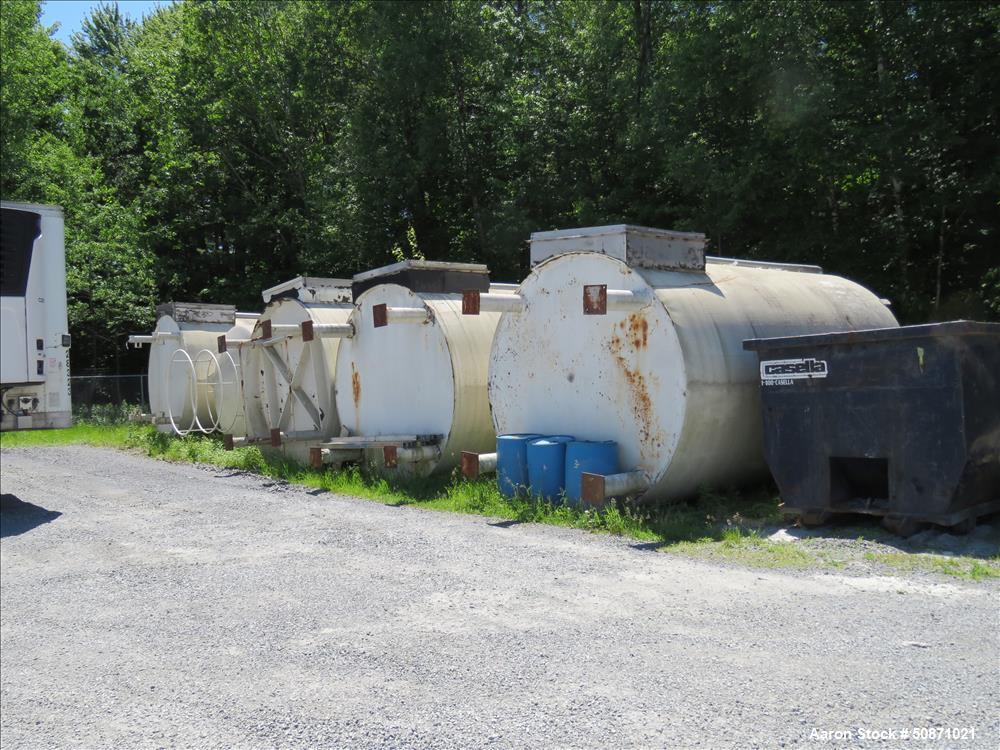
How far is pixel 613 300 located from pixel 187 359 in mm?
12224

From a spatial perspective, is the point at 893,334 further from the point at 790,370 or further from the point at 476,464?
the point at 476,464

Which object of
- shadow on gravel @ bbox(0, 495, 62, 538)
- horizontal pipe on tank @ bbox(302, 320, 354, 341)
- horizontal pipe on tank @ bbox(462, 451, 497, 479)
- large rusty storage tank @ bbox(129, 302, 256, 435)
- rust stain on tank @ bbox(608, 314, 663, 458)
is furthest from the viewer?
large rusty storage tank @ bbox(129, 302, 256, 435)

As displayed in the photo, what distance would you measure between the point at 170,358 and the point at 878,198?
1545 centimetres

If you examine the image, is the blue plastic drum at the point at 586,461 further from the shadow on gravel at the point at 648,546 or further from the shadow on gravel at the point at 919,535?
the shadow on gravel at the point at 919,535

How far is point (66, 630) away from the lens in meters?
6.32

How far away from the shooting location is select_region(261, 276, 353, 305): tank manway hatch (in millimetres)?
15430

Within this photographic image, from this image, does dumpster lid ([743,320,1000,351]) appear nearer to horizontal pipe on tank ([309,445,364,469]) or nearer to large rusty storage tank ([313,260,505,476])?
large rusty storage tank ([313,260,505,476])

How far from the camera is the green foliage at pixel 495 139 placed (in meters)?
17.8

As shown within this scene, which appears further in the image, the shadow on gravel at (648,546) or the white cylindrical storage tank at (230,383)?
the white cylindrical storage tank at (230,383)

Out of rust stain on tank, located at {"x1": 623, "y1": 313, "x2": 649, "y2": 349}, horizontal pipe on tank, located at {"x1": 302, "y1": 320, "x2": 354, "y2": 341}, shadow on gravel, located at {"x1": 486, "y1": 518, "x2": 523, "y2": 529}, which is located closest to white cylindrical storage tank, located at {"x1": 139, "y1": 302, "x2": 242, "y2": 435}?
horizontal pipe on tank, located at {"x1": 302, "y1": 320, "x2": 354, "y2": 341}

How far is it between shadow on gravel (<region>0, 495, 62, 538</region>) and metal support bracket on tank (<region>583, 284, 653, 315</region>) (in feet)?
22.0

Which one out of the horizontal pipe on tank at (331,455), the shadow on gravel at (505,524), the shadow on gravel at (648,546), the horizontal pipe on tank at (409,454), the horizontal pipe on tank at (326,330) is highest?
the horizontal pipe on tank at (326,330)

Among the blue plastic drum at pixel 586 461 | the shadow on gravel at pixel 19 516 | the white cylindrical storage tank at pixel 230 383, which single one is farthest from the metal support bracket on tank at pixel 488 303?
the white cylindrical storage tank at pixel 230 383

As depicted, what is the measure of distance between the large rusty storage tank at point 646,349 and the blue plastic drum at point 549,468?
17.3 inches
